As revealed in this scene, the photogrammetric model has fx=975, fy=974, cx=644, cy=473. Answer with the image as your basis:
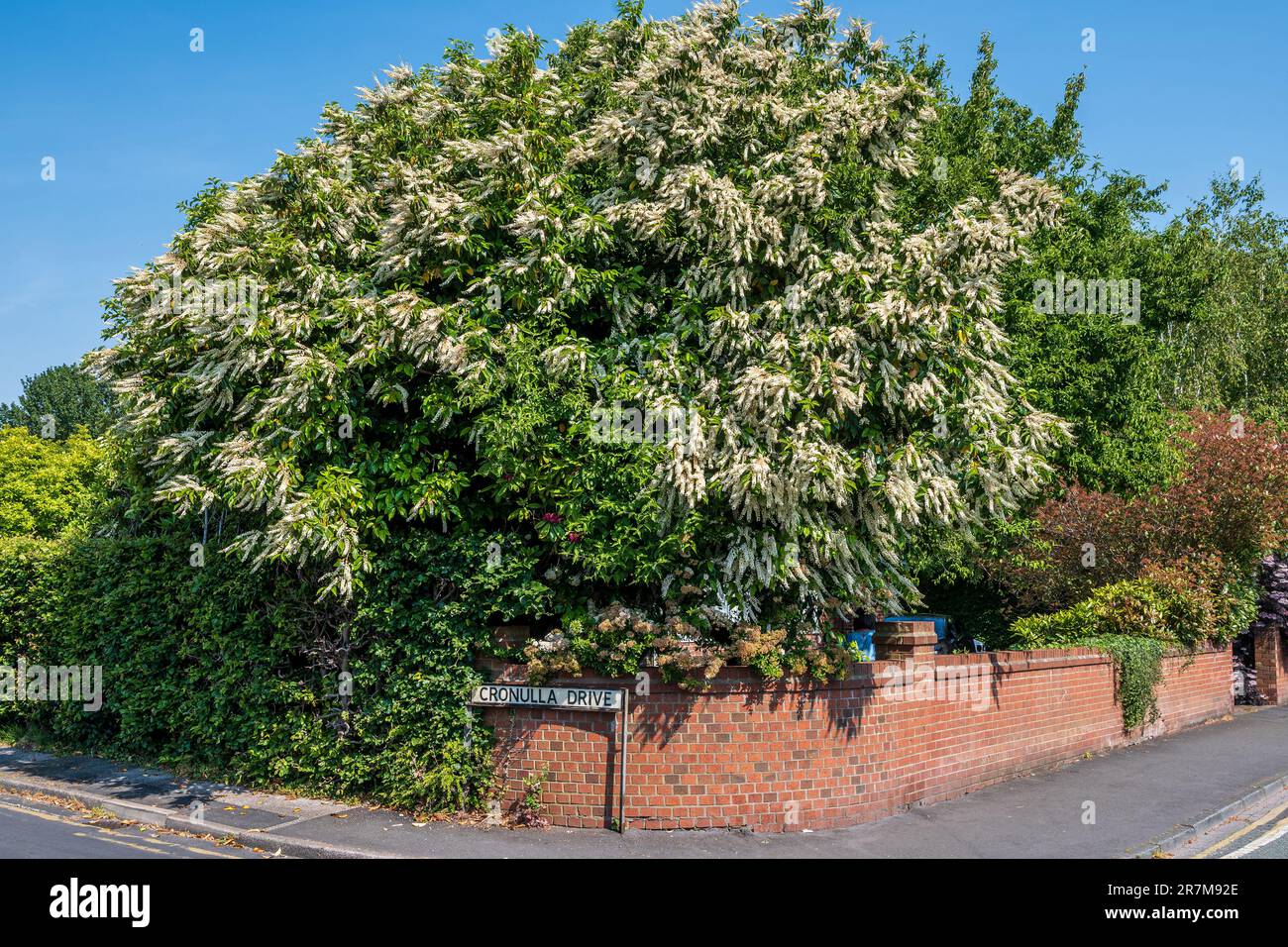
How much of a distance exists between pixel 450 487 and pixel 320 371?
5.56 feet

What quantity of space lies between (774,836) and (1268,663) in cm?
1939

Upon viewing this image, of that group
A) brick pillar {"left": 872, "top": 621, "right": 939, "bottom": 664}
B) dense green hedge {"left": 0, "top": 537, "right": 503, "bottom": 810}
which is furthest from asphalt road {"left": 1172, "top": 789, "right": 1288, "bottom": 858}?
dense green hedge {"left": 0, "top": 537, "right": 503, "bottom": 810}

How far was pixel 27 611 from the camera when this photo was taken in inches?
570

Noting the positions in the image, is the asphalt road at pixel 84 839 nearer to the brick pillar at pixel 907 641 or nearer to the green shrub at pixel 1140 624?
the brick pillar at pixel 907 641

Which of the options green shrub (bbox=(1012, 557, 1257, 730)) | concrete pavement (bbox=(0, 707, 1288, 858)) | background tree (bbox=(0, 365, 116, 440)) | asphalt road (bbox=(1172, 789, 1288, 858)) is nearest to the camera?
concrete pavement (bbox=(0, 707, 1288, 858))

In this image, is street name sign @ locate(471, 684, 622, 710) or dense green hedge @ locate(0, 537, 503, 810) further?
dense green hedge @ locate(0, 537, 503, 810)

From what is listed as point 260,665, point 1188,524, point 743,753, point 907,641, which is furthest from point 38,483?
point 1188,524

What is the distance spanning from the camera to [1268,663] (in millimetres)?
23094

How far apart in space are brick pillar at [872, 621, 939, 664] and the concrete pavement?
1.64 m

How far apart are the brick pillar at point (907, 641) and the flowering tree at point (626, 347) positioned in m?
0.55

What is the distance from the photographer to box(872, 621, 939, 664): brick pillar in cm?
1081

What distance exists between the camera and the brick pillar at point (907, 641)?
Result: 1081 centimetres

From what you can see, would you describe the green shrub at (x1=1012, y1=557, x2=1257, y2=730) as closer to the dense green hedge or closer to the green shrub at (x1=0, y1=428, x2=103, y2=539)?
the dense green hedge

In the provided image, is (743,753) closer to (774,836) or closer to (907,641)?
(774,836)
